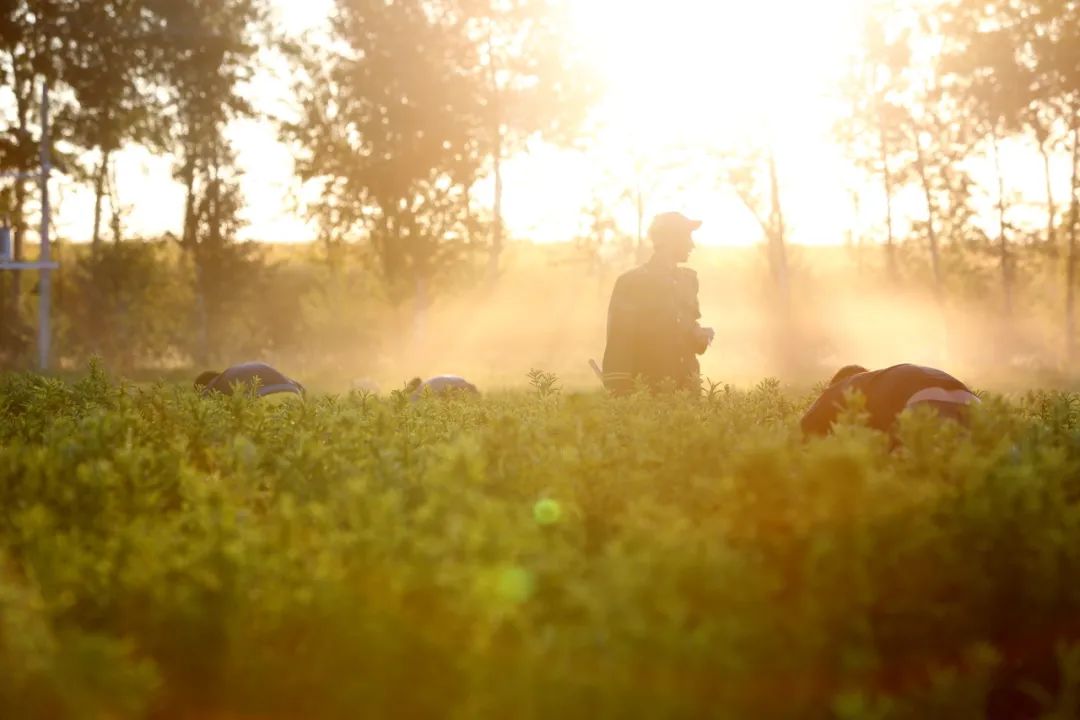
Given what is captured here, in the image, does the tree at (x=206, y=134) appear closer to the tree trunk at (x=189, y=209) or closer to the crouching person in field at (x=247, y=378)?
the tree trunk at (x=189, y=209)

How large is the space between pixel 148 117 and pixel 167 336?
7333 millimetres

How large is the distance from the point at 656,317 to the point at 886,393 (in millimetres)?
3208

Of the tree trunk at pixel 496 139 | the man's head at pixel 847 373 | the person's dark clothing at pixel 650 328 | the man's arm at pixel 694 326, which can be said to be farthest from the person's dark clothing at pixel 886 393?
the tree trunk at pixel 496 139

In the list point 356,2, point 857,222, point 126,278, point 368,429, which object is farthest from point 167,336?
point 368,429

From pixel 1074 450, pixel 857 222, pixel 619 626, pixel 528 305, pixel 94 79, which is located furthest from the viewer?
pixel 528 305

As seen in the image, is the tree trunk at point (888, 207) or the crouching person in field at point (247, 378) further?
the tree trunk at point (888, 207)

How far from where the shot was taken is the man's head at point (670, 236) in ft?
32.9

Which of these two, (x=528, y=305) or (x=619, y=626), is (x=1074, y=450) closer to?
(x=619, y=626)

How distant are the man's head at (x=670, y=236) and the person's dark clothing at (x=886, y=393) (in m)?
3.01

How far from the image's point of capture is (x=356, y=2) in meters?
46.6

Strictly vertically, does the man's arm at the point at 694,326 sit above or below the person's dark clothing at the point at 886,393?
above

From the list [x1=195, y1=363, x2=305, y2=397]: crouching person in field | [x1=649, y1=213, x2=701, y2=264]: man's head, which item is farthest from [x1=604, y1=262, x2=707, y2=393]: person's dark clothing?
[x1=195, y1=363, x2=305, y2=397]: crouching person in field

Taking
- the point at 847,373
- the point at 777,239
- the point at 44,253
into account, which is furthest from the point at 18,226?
the point at 847,373

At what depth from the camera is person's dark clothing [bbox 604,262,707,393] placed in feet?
32.6
